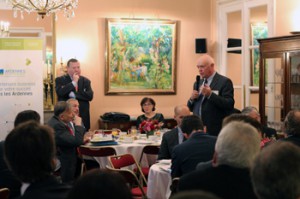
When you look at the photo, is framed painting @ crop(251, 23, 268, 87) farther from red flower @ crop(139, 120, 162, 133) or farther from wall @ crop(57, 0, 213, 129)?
red flower @ crop(139, 120, 162, 133)

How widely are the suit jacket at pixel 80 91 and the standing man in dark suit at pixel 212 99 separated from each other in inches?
103

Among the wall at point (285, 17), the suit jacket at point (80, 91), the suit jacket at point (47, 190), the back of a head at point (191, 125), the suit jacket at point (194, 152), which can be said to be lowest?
the suit jacket at point (194, 152)

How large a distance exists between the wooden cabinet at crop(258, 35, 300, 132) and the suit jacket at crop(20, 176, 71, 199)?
233 inches

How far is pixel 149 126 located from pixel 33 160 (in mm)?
5234

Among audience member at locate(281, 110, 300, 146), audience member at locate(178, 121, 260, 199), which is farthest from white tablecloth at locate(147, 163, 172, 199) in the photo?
audience member at locate(178, 121, 260, 199)

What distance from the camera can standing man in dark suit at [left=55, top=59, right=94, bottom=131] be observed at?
30.2 ft

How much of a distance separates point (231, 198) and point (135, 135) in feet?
16.8

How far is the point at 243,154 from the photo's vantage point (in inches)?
122

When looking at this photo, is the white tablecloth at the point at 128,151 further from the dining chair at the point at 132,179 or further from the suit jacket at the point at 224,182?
the suit jacket at the point at 224,182

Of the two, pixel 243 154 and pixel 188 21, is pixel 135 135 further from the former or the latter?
pixel 243 154

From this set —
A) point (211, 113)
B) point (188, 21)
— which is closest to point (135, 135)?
point (211, 113)

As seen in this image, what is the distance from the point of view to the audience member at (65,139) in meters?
6.51

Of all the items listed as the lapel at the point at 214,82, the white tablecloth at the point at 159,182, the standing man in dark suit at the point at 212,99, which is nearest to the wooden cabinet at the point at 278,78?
the standing man in dark suit at the point at 212,99

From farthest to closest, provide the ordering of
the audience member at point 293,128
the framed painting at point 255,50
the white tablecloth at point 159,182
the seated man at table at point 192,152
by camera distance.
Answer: the framed painting at point 255,50
the white tablecloth at point 159,182
the audience member at point 293,128
the seated man at table at point 192,152
